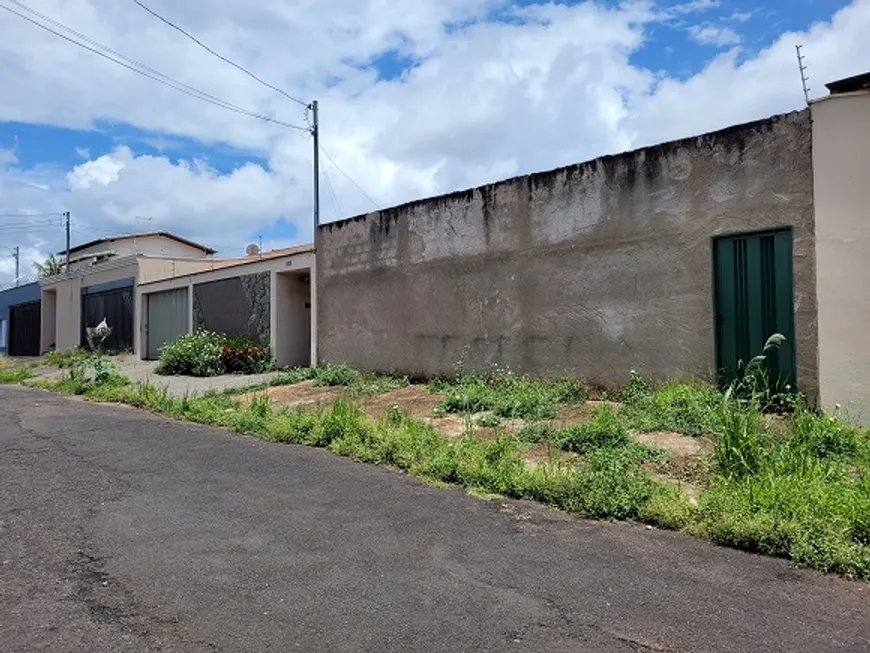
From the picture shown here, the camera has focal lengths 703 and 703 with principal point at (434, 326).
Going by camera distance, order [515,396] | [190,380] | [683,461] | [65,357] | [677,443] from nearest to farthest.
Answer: [683,461], [677,443], [515,396], [190,380], [65,357]

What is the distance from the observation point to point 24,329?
117 feet

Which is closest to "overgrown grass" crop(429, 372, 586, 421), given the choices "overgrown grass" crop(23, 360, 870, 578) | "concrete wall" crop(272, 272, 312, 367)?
"overgrown grass" crop(23, 360, 870, 578)

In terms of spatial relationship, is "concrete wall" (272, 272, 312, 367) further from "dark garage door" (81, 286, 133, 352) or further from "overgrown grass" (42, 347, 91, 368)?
"overgrown grass" (42, 347, 91, 368)

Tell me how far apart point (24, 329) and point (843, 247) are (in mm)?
37586

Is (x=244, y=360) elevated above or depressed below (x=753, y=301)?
below

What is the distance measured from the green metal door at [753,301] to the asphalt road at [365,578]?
14.6 feet

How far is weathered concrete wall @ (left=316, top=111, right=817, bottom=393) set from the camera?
337 inches

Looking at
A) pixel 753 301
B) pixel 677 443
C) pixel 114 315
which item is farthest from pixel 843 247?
pixel 114 315

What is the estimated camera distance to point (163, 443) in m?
8.65

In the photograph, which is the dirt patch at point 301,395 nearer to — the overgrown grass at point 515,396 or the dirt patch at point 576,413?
the overgrown grass at point 515,396

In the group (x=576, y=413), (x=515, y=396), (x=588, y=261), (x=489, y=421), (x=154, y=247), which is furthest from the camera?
(x=154, y=247)

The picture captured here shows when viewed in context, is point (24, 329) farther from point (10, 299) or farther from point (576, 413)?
point (576, 413)

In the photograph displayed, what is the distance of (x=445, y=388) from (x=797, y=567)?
7972 millimetres

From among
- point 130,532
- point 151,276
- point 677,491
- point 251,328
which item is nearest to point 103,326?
point 151,276
